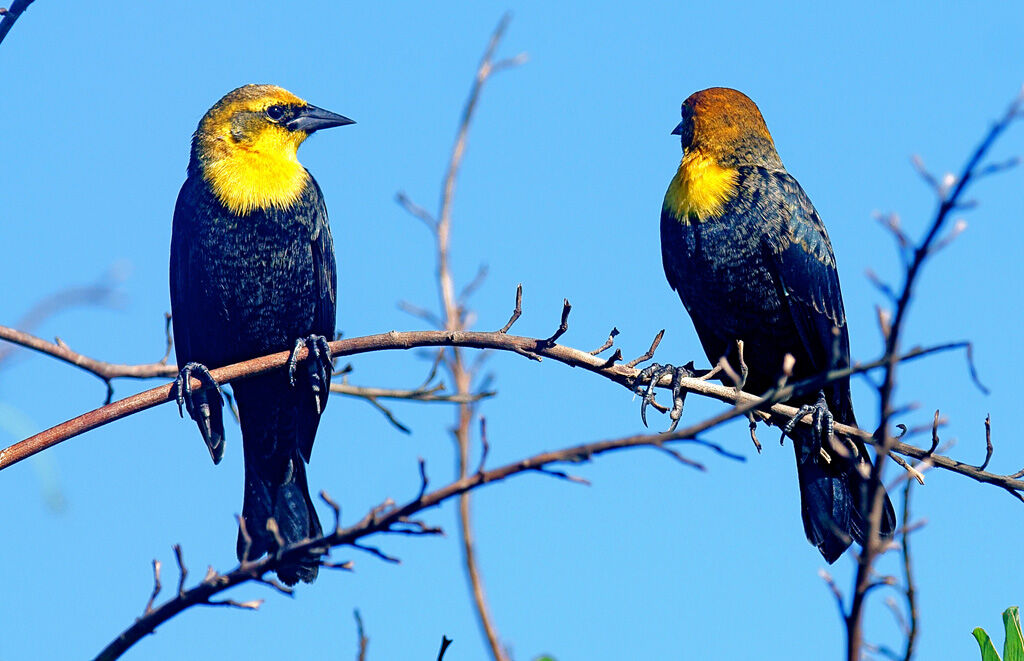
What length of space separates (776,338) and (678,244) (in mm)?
588

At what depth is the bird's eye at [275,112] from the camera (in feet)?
16.7

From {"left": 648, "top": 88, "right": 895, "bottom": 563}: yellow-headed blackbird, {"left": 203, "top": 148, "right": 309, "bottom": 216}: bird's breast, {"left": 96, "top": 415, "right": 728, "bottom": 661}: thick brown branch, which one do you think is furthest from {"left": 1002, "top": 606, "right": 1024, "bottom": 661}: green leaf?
{"left": 203, "top": 148, "right": 309, "bottom": 216}: bird's breast

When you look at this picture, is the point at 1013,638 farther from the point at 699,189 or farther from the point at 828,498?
the point at 699,189

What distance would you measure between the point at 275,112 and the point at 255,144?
0.73 ft

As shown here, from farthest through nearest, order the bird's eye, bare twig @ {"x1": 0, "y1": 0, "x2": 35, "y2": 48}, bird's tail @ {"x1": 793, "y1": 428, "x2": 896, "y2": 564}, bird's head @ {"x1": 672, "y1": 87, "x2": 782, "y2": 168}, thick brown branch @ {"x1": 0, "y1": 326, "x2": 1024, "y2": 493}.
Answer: the bird's eye → bird's head @ {"x1": 672, "y1": 87, "x2": 782, "y2": 168} → bird's tail @ {"x1": 793, "y1": 428, "x2": 896, "y2": 564} → thick brown branch @ {"x1": 0, "y1": 326, "x2": 1024, "y2": 493} → bare twig @ {"x1": 0, "y1": 0, "x2": 35, "y2": 48}

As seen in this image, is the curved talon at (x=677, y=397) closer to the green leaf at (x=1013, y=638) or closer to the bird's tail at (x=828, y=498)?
the bird's tail at (x=828, y=498)

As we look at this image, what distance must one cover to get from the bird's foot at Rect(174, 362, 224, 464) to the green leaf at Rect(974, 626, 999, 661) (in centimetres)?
270

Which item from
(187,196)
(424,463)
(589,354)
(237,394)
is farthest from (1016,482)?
(187,196)

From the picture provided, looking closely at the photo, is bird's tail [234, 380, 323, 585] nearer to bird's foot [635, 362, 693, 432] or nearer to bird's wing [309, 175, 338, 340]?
bird's wing [309, 175, 338, 340]

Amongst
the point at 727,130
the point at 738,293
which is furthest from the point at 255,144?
the point at 738,293

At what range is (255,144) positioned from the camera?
4988 mm

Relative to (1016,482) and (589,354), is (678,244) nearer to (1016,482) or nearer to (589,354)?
(589,354)

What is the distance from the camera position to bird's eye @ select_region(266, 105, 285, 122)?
5090mm

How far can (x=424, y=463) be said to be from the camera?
1964 millimetres
